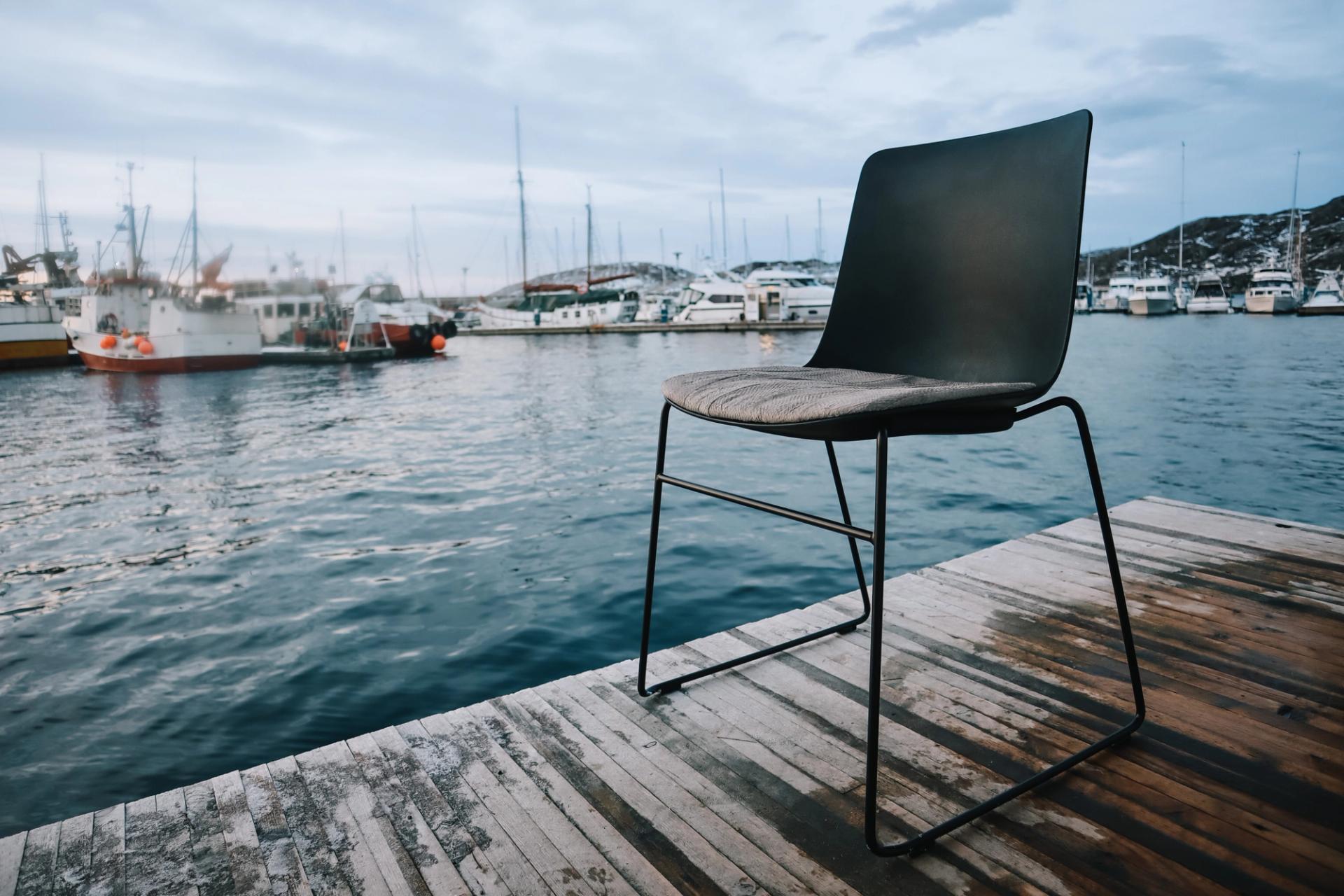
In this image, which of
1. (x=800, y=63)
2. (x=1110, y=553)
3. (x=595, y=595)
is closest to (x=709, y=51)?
(x=800, y=63)

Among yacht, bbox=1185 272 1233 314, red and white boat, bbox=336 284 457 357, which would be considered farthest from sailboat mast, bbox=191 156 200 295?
yacht, bbox=1185 272 1233 314

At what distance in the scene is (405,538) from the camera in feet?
15.6

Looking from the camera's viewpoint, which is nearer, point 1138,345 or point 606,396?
point 606,396

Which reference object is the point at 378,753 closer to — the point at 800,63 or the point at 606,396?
the point at 606,396

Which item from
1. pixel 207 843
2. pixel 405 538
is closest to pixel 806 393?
pixel 207 843

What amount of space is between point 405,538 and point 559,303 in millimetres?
36233

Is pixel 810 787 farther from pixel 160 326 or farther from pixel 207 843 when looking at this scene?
pixel 160 326

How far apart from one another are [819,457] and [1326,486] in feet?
14.3

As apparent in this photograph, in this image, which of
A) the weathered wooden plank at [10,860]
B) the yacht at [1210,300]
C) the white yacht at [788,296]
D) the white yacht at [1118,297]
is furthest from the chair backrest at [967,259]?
the white yacht at [1118,297]

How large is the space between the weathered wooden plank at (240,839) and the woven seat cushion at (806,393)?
0.81 metres

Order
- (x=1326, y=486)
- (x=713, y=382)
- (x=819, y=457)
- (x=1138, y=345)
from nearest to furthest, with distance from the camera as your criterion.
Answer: (x=713, y=382) < (x=1326, y=486) < (x=819, y=457) < (x=1138, y=345)

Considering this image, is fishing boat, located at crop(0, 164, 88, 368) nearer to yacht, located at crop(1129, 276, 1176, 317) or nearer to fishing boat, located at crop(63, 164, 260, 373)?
fishing boat, located at crop(63, 164, 260, 373)

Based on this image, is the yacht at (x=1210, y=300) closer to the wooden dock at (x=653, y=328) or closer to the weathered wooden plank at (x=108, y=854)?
the wooden dock at (x=653, y=328)

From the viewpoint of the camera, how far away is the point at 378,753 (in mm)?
1205
